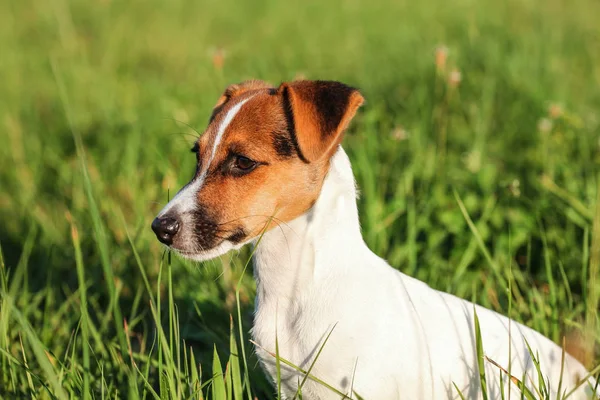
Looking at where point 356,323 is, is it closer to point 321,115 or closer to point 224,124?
point 321,115

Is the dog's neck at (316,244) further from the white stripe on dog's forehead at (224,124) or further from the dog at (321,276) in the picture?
the white stripe on dog's forehead at (224,124)

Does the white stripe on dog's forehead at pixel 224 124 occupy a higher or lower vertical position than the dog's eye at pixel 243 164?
higher

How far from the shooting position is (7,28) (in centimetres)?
925

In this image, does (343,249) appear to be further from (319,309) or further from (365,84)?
(365,84)

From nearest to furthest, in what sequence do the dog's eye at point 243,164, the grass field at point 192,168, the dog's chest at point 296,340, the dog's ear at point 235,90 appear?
the dog's chest at point 296,340 < the dog's eye at point 243,164 < the grass field at point 192,168 < the dog's ear at point 235,90

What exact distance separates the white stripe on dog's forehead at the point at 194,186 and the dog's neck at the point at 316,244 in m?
0.31

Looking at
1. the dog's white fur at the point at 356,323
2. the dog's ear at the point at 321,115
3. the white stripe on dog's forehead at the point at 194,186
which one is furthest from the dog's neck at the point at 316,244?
the white stripe on dog's forehead at the point at 194,186

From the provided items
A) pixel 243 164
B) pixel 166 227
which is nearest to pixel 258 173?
pixel 243 164

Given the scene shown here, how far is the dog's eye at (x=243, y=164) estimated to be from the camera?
110 inches

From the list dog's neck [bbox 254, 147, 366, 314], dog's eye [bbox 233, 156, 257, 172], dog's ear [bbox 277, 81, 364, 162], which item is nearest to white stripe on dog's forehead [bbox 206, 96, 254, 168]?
dog's eye [bbox 233, 156, 257, 172]

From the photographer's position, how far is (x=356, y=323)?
2588 mm

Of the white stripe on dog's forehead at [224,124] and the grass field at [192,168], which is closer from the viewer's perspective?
the white stripe on dog's forehead at [224,124]

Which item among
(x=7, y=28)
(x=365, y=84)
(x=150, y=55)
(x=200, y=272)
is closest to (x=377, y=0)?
(x=150, y=55)

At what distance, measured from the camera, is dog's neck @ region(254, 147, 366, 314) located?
270cm
